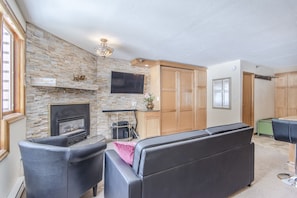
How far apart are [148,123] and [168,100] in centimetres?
103

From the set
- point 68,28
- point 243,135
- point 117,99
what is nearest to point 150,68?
point 117,99

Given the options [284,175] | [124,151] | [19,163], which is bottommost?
[284,175]

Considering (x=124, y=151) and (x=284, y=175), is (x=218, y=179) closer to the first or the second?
(x=124, y=151)

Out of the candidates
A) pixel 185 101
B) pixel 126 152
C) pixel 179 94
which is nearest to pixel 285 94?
pixel 185 101

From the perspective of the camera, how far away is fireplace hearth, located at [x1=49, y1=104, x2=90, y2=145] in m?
3.21

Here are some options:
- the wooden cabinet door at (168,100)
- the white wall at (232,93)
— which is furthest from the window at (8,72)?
the white wall at (232,93)

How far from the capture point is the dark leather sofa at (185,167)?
1.26 meters

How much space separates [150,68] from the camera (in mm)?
5445

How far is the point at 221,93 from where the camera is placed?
533cm

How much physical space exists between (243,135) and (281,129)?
87cm

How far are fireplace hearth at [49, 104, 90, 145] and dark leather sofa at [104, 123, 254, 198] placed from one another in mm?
2057

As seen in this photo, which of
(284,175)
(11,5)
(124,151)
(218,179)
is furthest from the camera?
(284,175)

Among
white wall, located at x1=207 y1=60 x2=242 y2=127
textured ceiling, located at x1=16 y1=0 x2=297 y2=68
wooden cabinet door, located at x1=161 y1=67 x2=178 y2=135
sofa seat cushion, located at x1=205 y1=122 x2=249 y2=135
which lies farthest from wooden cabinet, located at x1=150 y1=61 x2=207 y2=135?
sofa seat cushion, located at x1=205 y1=122 x2=249 y2=135

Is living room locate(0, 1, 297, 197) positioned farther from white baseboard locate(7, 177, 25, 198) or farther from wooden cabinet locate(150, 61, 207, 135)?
wooden cabinet locate(150, 61, 207, 135)
